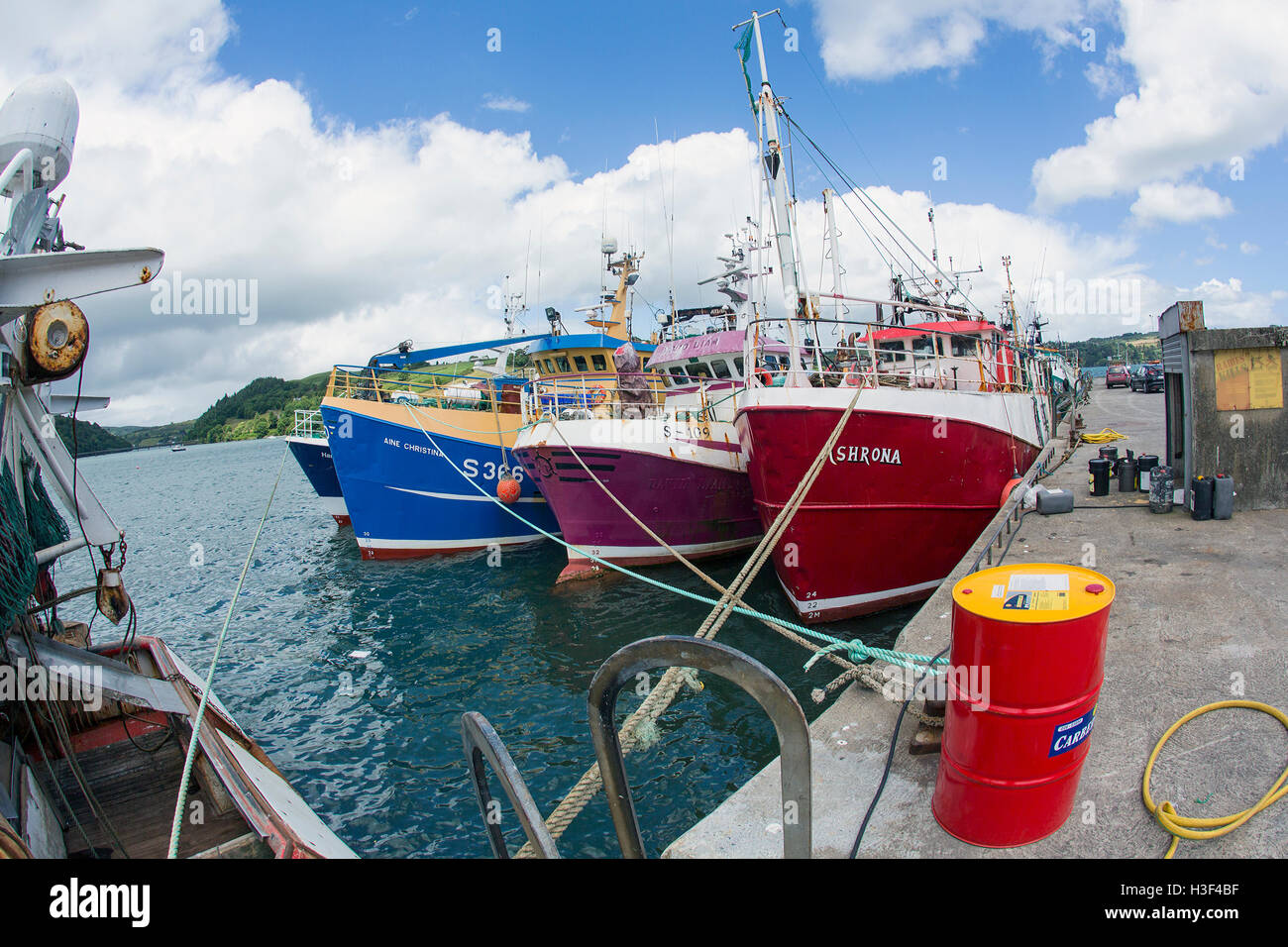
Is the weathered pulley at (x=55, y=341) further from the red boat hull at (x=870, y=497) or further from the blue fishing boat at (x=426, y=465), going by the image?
the blue fishing boat at (x=426, y=465)

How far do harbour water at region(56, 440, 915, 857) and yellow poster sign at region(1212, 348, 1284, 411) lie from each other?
189 inches

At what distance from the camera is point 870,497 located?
30.1 ft

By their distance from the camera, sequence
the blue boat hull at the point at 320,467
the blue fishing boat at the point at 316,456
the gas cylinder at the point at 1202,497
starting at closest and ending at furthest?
the gas cylinder at the point at 1202,497 < the blue fishing boat at the point at 316,456 < the blue boat hull at the point at 320,467

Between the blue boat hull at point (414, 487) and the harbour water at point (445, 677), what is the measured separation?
65cm

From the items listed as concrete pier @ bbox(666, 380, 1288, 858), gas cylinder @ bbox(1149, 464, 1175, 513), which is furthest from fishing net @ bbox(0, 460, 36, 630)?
gas cylinder @ bbox(1149, 464, 1175, 513)

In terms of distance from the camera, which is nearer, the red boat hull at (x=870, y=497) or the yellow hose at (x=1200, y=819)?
the yellow hose at (x=1200, y=819)

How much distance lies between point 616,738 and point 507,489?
14506mm

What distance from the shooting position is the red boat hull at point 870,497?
8.91 m

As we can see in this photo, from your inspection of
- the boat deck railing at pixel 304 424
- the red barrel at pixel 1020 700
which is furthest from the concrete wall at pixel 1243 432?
the boat deck railing at pixel 304 424

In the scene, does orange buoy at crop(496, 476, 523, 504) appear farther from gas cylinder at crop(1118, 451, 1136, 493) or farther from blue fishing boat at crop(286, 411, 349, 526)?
gas cylinder at crop(1118, 451, 1136, 493)

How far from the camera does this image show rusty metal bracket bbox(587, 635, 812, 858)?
7.32 ft

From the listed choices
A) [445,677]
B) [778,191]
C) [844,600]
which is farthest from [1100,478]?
[445,677]
